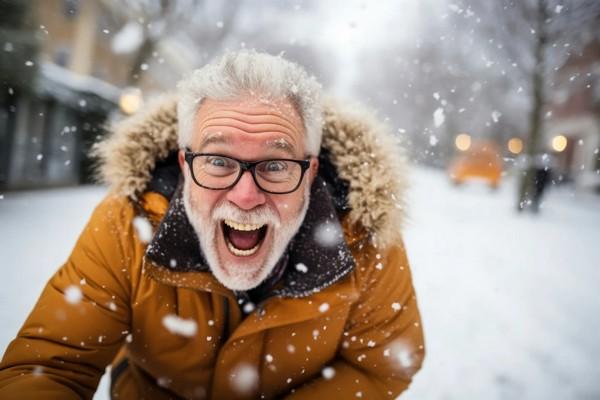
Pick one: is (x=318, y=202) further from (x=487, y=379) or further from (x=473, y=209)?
(x=473, y=209)

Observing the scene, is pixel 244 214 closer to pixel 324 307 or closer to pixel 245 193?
pixel 245 193

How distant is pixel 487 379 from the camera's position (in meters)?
2.88

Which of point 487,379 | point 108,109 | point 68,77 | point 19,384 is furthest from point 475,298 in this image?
point 108,109

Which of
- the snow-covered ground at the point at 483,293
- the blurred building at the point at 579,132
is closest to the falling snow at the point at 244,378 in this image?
the snow-covered ground at the point at 483,293

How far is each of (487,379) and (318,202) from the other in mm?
2119

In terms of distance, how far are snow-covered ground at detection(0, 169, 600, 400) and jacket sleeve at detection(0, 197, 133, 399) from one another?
0.96 meters

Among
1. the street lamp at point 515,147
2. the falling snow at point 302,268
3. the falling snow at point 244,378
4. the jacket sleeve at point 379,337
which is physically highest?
the street lamp at point 515,147

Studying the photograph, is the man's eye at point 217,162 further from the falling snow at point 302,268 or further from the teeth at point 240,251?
the falling snow at point 302,268

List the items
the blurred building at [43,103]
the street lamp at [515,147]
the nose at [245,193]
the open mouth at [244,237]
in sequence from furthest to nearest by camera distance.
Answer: the street lamp at [515,147] < the blurred building at [43,103] < the open mouth at [244,237] < the nose at [245,193]

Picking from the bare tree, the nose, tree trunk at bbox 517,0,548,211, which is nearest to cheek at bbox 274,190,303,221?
the nose

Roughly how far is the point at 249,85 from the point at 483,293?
4130mm

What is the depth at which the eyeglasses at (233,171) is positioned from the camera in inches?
66.9

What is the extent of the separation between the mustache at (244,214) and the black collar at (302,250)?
7.7 inches

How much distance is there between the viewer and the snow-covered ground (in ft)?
9.44
